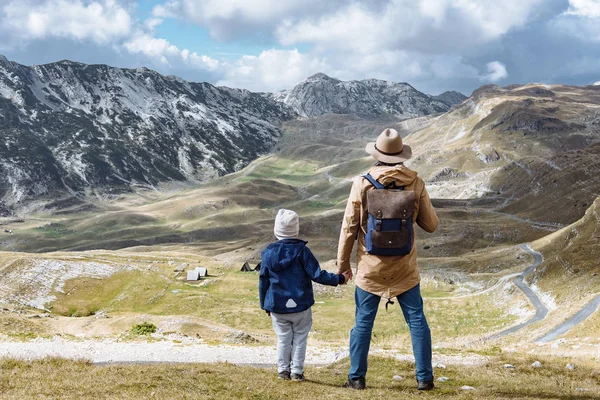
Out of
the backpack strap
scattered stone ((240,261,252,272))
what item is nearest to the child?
the backpack strap

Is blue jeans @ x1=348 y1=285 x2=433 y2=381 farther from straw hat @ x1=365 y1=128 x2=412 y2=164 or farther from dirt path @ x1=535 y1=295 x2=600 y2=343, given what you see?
dirt path @ x1=535 y1=295 x2=600 y2=343

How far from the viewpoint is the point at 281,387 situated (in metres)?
11.3

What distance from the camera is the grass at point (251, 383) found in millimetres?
10422

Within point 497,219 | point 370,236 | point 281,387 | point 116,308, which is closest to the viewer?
point 370,236

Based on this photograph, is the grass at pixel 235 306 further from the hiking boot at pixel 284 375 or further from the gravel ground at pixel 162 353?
the hiking boot at pixel 284 375

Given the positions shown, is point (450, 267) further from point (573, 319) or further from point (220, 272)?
point (573, 319)

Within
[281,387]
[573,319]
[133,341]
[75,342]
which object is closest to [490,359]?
[281,387]

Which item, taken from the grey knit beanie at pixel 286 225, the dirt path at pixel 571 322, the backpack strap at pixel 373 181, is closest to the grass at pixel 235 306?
the dirt path at pixel 571 322

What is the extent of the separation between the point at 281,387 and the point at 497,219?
137854mm

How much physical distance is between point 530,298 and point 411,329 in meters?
54.5

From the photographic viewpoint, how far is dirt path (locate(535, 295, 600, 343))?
3509 cm

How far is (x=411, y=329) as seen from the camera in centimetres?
1105

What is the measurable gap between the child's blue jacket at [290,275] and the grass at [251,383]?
6.32 ft

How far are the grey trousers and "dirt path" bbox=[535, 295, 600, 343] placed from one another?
2830cm
